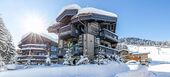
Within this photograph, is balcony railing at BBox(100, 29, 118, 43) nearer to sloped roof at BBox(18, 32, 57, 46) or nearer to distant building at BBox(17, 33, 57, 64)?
distant building at BBox(17, 33, 57, 64)

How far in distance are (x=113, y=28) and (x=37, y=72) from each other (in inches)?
1317

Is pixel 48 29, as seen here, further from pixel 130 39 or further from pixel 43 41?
pixel 130 39

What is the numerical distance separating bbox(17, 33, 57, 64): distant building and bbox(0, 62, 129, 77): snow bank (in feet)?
93.3

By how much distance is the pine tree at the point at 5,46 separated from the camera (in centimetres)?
2775

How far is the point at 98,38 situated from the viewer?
33250mm

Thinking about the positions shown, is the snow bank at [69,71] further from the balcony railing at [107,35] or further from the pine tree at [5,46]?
the balcony railing at [107,35]

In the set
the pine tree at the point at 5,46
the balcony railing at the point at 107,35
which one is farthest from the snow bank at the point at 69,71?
the balcony railing at the point at 107,35

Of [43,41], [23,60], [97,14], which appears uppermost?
[97,14]

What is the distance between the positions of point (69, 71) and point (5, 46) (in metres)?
22.9

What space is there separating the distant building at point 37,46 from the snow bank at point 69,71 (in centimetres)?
2845

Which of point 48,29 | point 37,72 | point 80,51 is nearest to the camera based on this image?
point 37,72

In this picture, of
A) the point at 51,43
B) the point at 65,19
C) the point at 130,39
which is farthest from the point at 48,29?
the point at 130,39

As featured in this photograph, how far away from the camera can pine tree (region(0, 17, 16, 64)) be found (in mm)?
27747

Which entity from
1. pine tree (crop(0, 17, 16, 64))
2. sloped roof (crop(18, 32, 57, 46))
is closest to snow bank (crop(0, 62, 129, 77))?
pine tree (crop(0, 17, 16, 64))
